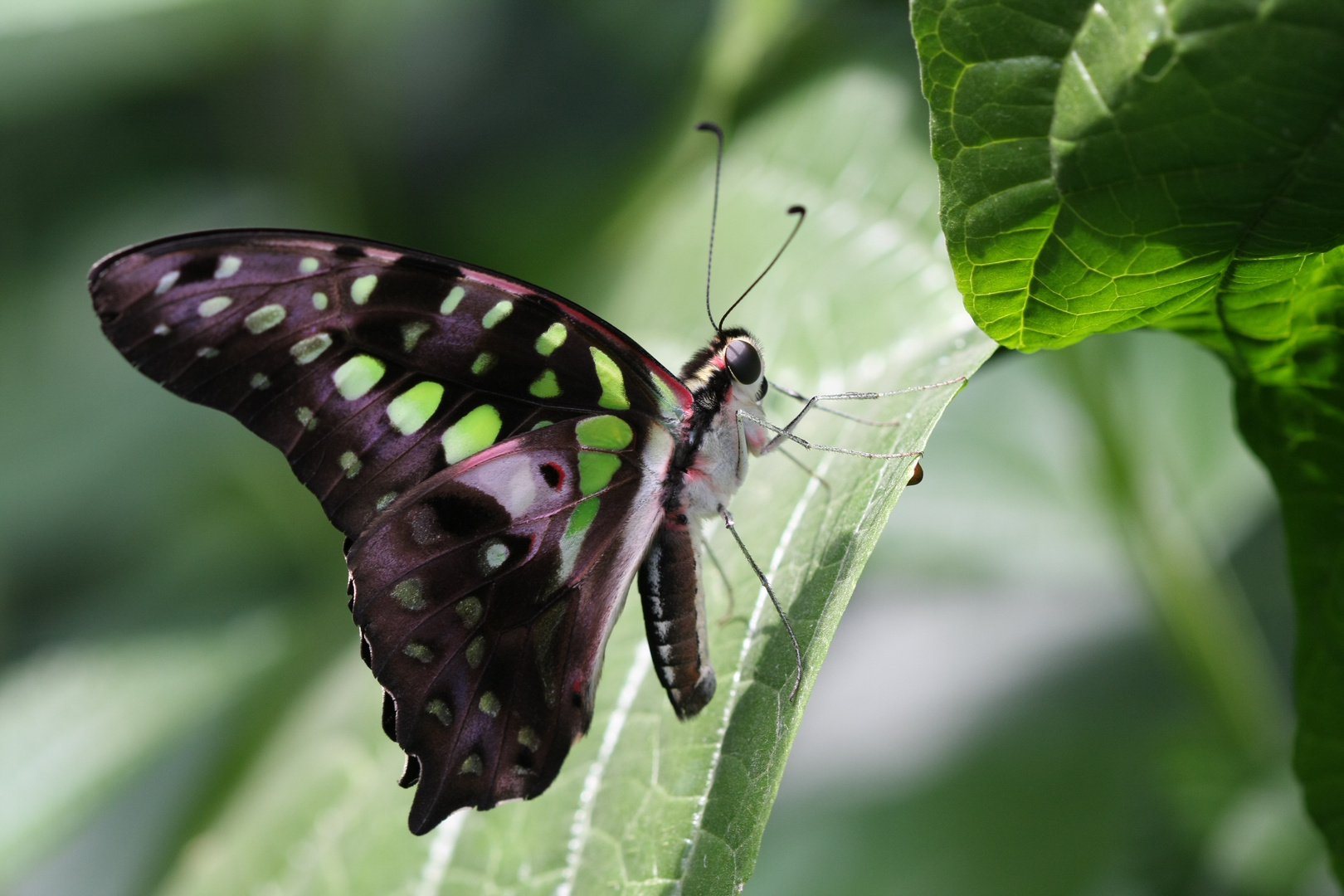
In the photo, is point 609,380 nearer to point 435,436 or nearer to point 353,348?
point 435,436

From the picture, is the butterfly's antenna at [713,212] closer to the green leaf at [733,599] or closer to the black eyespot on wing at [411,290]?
the green leaf at [733,599]

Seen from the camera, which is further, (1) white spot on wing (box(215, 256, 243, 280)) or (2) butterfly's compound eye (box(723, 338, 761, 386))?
(2) butterfly's compound eye (box(723, 338, 761, 386))

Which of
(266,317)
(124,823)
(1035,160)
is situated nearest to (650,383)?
(266,317)

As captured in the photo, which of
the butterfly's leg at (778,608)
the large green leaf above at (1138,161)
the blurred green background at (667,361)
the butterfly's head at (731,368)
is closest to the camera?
the large green leaf above at (1138,161)

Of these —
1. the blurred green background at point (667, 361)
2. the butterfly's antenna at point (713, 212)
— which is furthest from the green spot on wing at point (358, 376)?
the blurred green background at point (667, 361)

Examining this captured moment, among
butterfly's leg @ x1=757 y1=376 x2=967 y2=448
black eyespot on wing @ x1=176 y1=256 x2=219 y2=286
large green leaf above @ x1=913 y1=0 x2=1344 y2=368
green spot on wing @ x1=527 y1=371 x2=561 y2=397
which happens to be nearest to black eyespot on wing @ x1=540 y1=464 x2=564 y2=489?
green spot on wing @ x1=527 y1=371 x2=561 y2=397

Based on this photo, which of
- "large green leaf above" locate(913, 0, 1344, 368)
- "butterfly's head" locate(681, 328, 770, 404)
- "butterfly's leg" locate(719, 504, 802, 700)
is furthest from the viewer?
"butterfly's head" locate(681, 328, 770, 404)

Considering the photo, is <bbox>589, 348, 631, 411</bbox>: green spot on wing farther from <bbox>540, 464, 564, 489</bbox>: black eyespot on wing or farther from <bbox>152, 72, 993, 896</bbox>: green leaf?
<bbox>152, 72, 993, 896</bbox>: green leaf
